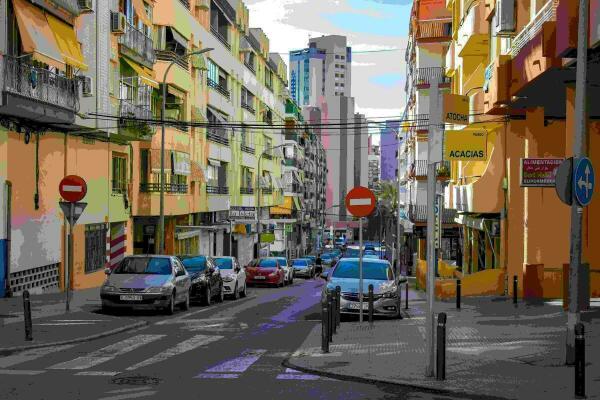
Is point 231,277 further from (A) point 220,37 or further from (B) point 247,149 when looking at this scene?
(B) point 247,149

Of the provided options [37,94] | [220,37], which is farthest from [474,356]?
[220,37]

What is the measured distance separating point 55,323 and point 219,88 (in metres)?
39.0

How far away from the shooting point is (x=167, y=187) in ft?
135

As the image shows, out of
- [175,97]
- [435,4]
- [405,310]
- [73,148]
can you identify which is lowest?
[405,310]

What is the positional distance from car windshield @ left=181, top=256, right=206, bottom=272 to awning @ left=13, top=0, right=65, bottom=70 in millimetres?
7125

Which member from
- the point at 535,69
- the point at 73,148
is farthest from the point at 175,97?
the point at 535,69

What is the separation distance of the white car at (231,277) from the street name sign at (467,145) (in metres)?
8.62

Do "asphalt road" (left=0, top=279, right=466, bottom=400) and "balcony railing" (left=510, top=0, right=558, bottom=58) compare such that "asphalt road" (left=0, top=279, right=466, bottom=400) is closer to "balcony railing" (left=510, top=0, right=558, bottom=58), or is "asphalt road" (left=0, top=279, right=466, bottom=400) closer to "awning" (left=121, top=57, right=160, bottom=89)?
"balcony railing" (left=510, top=0, right=558, bottom=58)

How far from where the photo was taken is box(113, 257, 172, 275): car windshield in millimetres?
22141

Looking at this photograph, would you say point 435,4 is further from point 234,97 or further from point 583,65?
point 583,65

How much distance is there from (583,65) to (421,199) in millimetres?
46610

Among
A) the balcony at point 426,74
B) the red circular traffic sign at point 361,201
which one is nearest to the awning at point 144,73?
the red circular traffic sign at point 361,201

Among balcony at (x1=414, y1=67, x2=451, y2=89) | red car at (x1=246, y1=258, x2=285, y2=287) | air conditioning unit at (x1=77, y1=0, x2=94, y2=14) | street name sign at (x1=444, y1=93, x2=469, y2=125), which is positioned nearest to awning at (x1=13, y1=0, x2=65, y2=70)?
air conditioning unit at (x1=77, y1=0, x2=94, y2=14)

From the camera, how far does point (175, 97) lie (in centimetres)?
4406
